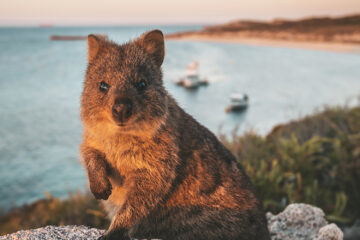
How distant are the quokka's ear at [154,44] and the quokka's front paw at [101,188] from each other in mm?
1659

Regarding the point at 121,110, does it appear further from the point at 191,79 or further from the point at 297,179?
the point at 191,79

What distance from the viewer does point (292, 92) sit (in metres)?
40.3

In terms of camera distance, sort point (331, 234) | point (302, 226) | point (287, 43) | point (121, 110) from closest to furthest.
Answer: point (121, 110) → point (331, 234) → point (302, 226) → point (287, 43)

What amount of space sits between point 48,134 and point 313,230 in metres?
29.9

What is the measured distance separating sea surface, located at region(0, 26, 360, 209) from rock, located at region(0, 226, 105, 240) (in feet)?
6.73

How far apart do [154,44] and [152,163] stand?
1538 millimetres

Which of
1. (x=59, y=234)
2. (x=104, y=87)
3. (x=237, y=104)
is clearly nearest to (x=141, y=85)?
(x=104, y=87)

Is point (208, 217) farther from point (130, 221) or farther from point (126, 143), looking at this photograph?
point (126, 143)

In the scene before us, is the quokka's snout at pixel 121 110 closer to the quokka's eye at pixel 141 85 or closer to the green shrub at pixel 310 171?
the quokka's eye at pixel 141 85

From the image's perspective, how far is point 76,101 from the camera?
3981 cm

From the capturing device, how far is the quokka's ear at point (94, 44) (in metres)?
4.24

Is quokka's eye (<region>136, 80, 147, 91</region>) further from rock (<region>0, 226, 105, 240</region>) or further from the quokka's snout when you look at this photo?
rock (<region>0, 226, 105, 240</region>)

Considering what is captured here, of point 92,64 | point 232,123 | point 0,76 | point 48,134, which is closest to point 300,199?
point 92,64

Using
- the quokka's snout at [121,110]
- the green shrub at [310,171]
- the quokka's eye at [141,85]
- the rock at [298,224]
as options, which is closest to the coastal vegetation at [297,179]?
the green shrub at [310,171]
